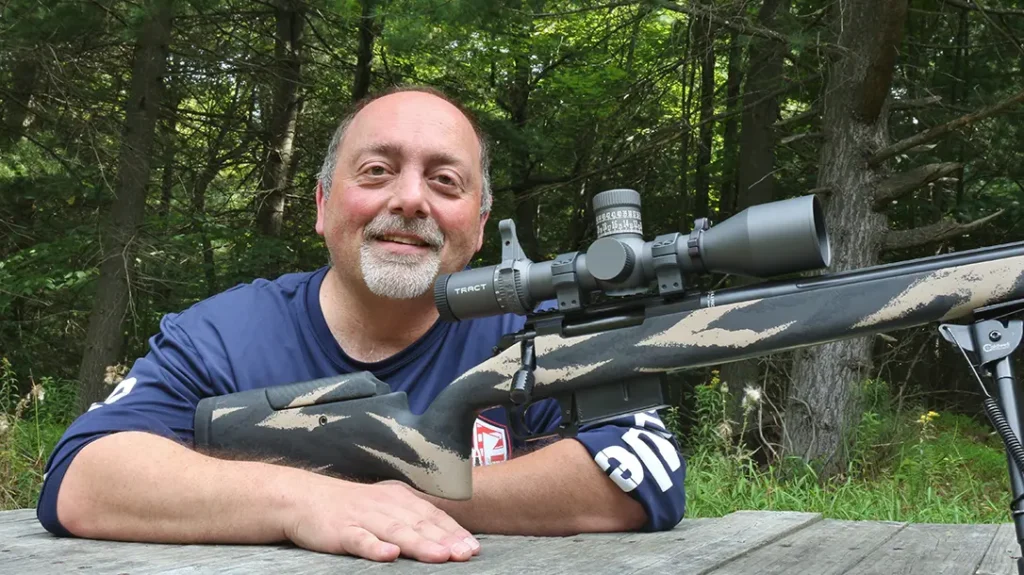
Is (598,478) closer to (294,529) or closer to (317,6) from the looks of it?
(294,529)

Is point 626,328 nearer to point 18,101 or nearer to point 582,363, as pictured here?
point 582,363

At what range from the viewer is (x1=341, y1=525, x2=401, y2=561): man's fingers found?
6.54 ft

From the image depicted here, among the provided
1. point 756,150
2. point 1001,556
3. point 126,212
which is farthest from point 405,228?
point 756,150

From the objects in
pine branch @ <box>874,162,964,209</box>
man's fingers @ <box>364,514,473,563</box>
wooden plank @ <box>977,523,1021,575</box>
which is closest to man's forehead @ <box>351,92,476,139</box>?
man's fingers @ <box>364,514,473,563</box>

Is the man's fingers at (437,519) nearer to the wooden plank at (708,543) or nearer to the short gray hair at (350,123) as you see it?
the wooden plank at (708,543)

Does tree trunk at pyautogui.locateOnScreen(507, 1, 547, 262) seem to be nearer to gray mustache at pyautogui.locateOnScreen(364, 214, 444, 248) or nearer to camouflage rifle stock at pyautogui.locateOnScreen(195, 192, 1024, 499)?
gray mustache at pyautogui.locateOnScreen(364, 214, 444, 248)

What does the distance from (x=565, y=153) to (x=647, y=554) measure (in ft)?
35.7

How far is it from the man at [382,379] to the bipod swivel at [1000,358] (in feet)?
2.66

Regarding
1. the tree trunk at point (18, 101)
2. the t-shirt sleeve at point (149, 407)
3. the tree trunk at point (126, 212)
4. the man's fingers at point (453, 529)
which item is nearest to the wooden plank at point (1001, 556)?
the man's fingers at point (453, 529)

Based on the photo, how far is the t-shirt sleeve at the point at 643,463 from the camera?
7.96 feet

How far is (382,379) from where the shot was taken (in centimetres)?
279

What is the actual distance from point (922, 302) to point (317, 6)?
31.4ft

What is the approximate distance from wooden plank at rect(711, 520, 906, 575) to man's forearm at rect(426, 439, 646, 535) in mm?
410

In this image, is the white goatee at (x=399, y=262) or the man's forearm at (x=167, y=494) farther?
the white goatee at (x=399, y=262)
